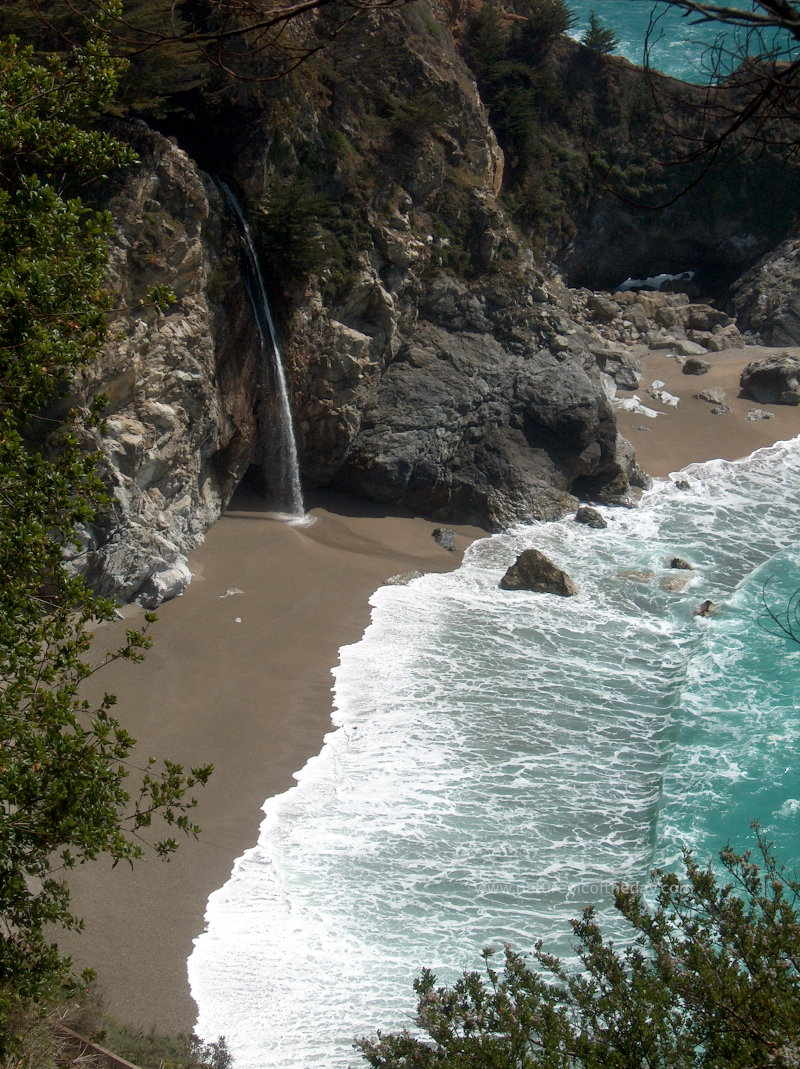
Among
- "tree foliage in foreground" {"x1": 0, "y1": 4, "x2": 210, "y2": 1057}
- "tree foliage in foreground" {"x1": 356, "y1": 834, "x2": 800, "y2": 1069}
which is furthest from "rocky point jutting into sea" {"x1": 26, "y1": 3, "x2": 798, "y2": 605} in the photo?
"tree foliage in foreground" {"x1": 356, "y1": 834, "x2": 800, "y2": 1069}

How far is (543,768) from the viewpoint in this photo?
10953 millimetres

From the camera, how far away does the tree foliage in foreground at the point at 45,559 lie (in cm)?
485

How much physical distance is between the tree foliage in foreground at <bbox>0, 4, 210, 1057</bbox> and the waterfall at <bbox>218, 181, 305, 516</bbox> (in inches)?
368

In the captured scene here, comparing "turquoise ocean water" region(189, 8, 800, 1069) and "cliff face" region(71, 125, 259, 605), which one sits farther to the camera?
"cliff face" region(71, 125, 259, 605)

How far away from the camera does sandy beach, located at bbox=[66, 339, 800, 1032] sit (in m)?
7.95

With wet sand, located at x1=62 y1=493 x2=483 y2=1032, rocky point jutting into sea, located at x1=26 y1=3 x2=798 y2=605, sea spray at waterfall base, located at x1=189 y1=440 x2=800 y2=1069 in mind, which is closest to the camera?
wet sand, located at x1=62 y1=493 x2=483 y2=1032

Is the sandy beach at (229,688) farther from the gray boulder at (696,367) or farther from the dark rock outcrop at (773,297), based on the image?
the dark rock outcrop at (773,297)

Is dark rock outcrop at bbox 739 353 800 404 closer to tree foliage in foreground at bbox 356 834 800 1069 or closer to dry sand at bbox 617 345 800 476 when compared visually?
dry sand at bbox 617 345 800 476

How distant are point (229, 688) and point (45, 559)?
6.85m

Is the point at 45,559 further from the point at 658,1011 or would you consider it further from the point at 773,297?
the point at 773,297

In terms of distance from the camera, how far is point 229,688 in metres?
11.9

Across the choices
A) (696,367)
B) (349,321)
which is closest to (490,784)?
(349,321)

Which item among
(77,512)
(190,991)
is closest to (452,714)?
(190,991)

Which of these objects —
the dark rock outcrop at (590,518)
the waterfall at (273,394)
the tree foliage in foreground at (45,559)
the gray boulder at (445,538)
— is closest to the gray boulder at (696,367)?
the dark rock outcrop at (590,518)
